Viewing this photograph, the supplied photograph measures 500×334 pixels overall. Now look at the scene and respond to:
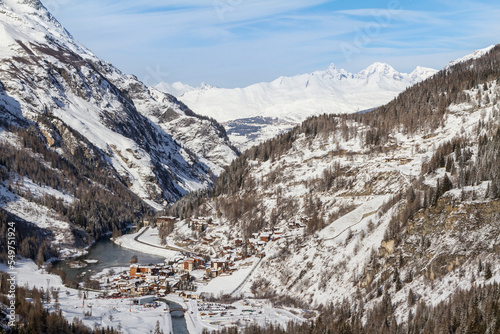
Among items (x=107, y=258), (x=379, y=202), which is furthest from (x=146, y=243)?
(x=379, y=202)

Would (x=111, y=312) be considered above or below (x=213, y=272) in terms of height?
below

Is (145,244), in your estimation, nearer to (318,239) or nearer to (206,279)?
(206,279)

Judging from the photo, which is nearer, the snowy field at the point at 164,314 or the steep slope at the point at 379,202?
the steep slope at the point at 379,202

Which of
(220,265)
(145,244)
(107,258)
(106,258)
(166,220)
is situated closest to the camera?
(220,265)

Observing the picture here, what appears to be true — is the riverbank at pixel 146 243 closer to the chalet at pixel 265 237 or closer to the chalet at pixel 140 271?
→ the chalet at pixel 140 271

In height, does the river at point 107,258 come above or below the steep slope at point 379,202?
below

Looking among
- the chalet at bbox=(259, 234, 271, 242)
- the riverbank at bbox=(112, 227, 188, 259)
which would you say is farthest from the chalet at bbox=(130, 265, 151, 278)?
the chalet at bbox=(259, 234, 271, 242)

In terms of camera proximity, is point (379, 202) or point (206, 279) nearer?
point (206, 279)

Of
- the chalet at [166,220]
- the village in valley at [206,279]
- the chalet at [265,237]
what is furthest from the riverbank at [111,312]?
the chalet at [166,220]
